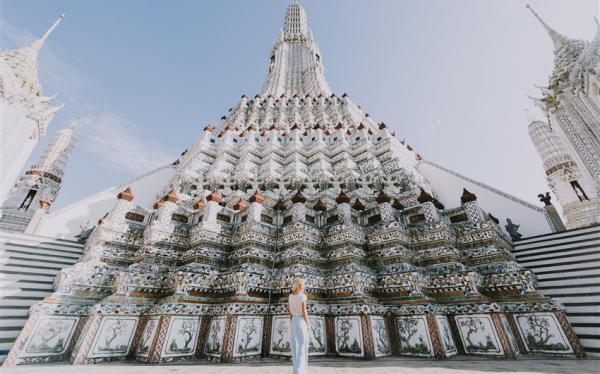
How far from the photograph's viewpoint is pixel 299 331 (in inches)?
155

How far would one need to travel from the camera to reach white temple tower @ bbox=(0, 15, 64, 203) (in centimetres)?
1666

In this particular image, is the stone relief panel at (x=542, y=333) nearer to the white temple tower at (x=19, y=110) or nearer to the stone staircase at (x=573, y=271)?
the stone staircase at (x=573, y=271)

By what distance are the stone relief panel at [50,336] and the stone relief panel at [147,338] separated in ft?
4.96

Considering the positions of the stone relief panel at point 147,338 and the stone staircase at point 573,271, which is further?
the stone staircase at point 573,271

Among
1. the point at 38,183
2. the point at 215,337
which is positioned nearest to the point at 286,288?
the point at 215,337

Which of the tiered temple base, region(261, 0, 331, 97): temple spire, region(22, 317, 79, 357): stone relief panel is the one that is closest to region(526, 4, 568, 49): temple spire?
region(261, 0, 331, 97): temple spire

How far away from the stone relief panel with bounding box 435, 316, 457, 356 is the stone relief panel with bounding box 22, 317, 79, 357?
825 cm

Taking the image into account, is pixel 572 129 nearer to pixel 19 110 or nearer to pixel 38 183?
pixel 19 110

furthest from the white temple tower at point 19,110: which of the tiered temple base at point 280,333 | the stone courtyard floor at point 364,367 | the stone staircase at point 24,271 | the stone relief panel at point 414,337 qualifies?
the stone relief panel at point 414,337

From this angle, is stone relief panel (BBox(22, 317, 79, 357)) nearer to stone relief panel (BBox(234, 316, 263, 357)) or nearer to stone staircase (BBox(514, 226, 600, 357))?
stone relief panel (BBox(234, 316, 263, 357))

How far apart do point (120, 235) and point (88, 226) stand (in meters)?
3.75

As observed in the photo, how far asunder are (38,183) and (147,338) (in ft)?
87.4

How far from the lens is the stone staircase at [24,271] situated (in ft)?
19.1

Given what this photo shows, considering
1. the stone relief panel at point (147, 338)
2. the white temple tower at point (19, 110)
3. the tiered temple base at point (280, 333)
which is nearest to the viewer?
the tiered temple base at point (280, 333)
